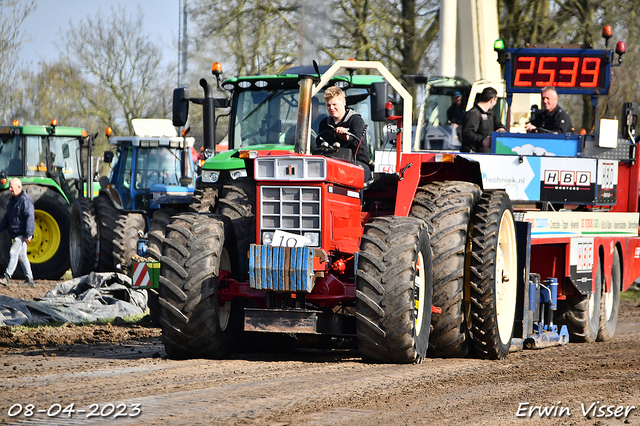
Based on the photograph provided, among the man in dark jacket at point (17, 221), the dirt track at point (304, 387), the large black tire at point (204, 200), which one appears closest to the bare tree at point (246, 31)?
the man in dark jacket at point (17, 221)

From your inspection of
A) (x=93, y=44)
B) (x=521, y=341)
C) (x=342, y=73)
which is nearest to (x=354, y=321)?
(x=521, y=341)

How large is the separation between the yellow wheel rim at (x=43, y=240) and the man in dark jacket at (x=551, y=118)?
9928 mm

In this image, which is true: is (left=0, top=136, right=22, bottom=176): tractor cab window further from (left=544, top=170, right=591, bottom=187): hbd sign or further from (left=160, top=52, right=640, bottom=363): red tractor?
(left=544, top=170, right=591, bottom=187): hbd sign

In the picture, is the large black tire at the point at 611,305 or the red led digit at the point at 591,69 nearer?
the large black tire at the point at 611,305

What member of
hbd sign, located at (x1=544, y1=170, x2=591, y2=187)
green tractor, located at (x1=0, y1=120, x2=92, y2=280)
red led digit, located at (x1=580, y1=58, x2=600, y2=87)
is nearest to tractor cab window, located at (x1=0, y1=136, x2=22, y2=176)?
green tractor, located at (x1=0, y1=120, x2=92, y2=280)

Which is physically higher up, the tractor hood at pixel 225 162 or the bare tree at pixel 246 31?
the bare tree at pixel 246 31

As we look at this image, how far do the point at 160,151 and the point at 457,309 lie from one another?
1071cm

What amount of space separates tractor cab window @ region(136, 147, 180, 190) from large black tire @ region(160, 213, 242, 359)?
9981mm

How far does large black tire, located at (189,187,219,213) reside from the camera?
27.0ft

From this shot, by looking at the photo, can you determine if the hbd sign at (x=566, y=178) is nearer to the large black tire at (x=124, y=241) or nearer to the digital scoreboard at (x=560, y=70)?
the digital scoreboard at (x=560, y=70)

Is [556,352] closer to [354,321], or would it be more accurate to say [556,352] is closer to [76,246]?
[354,321]

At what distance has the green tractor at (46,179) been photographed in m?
17.0

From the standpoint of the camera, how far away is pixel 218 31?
2466 centimetres

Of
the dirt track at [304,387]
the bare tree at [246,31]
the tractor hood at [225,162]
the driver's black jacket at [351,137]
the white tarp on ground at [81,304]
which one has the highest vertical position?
the bare tree at [246,31]
